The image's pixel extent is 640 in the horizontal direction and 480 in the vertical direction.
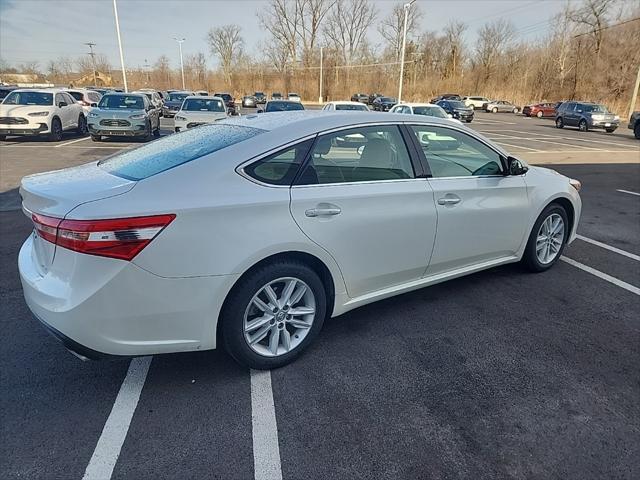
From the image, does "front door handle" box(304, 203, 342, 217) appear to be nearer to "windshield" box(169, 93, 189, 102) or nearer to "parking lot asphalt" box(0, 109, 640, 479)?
"parking lot asphalt" box(0, 109, 640, 479)

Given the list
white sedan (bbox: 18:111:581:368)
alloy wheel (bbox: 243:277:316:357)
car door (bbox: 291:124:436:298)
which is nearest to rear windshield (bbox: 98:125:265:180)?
white sedan (bbox: 18:111:581:368)

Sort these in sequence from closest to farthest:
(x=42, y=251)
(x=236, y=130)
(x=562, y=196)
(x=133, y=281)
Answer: (x=133, y=281)
(x=42, y=251)
(x=236, y=130)
(x=562, y=196)

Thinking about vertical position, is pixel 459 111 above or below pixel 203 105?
below

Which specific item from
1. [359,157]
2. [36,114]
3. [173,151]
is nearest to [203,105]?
[36,114]

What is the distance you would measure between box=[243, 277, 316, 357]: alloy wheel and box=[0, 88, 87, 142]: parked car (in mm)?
15560

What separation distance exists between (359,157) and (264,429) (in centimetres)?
195

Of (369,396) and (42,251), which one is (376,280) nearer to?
(369,396)

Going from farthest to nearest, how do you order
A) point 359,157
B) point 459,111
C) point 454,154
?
point 459,111
point 454,154
point 359,157

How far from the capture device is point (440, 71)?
68.2 metres

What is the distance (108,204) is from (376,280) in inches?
73.5

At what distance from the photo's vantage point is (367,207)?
2.97m

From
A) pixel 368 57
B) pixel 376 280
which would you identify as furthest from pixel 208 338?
pixel 368 57

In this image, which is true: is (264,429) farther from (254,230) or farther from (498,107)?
(498,107)

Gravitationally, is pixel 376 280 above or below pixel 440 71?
below
